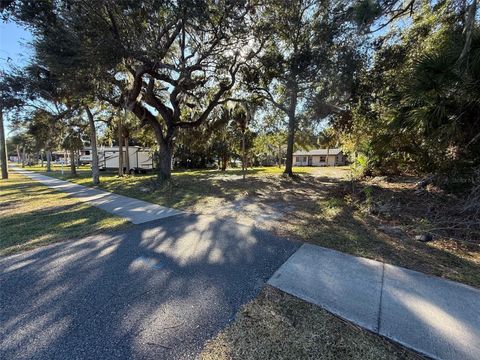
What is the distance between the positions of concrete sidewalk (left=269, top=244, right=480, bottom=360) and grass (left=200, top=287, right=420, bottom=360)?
0.14 meters

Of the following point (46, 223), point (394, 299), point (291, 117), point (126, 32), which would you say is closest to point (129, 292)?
point (394, 299)

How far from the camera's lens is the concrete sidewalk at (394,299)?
1.95 meters

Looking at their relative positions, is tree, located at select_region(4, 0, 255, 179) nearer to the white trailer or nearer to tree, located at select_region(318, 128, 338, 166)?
tree, located at select_region(318, 128, 338, 166)

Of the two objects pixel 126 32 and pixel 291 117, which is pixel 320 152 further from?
pixel 126 32

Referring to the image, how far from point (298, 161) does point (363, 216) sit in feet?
156

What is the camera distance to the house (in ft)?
155

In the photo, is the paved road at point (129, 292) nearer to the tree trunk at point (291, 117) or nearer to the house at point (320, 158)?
the tree trunk at point (291, 117)

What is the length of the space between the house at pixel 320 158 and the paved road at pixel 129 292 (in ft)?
153

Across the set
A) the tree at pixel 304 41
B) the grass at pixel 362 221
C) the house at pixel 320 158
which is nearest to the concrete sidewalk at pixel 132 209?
the grass at pixel 362 221

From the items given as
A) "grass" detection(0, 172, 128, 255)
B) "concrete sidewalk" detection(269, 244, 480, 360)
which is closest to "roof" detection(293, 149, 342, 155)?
"grass" detection(0, 172, 128, 255)

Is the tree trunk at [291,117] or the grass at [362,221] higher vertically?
the tree trunk at [291,117]

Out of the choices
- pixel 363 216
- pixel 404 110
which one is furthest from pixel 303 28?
pixel 363 216

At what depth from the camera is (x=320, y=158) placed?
48906mm

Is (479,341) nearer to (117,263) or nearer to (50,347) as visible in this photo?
(50,347)
